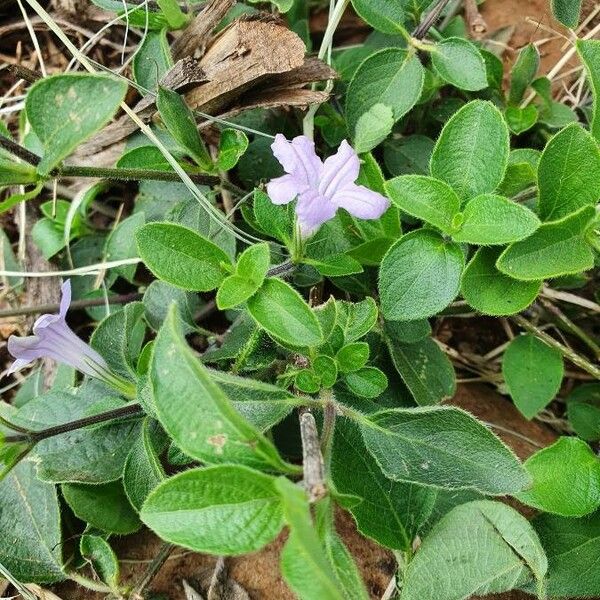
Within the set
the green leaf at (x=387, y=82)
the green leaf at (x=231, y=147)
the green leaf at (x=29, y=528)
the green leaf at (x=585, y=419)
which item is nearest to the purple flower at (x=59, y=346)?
the green leaf at (x=29, y=528)

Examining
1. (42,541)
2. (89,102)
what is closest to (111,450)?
(42,541)

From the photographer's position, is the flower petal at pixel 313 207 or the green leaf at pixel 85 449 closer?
the flower petal at pixel 313 207

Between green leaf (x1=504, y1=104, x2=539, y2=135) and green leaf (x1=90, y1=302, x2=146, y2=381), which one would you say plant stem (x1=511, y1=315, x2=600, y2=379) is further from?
green leaf (x1=90, y1=302, x2=146, y2=381)

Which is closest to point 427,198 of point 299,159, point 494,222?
point 494,222

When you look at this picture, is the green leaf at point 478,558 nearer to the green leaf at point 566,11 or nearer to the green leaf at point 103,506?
the green leaf at point 103,506

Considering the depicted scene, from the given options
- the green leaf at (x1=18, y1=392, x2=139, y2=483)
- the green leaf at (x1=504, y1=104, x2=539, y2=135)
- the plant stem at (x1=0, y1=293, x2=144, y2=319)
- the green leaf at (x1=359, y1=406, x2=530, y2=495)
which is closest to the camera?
the green leaf at (x1=359, y1=406, x2=530, y2=495)

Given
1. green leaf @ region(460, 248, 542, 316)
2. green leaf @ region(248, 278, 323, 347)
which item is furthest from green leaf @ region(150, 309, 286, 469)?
green leaf @ region(460, 248, 542, 316)
